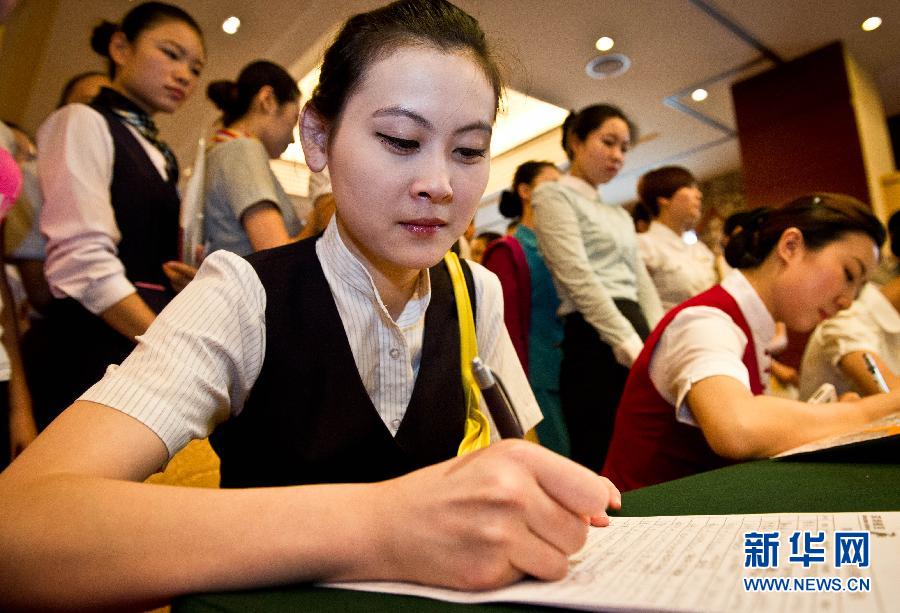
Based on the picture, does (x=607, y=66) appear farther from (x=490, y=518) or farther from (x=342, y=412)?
(x=490, y=518)

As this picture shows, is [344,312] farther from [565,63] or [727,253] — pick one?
[565,63]

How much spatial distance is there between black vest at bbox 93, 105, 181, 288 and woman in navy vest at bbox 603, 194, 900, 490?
1.12 m

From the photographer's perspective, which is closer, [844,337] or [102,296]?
[102,296]

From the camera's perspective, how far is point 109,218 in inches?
47.9

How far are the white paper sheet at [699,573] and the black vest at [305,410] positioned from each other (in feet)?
1.03

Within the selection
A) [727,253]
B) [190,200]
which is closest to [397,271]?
[190,200]

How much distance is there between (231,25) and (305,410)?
11.0 ft

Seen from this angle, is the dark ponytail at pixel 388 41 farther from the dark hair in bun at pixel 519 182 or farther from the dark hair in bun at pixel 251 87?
the dark hair in bun at pixel 519 182

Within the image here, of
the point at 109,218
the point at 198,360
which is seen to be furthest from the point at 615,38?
the point at 198,360

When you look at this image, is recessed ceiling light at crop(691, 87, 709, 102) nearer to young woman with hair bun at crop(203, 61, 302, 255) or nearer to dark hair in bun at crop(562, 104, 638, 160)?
dark hair in bun at crop(562, 104, 638, 160)

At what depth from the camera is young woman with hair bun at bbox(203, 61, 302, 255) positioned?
135 cm

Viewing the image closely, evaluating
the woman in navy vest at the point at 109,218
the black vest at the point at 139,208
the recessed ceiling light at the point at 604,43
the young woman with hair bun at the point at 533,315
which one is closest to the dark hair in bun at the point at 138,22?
the woman in navy vest at the point at 109,218

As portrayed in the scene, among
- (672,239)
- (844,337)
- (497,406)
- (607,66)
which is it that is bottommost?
(497,406)

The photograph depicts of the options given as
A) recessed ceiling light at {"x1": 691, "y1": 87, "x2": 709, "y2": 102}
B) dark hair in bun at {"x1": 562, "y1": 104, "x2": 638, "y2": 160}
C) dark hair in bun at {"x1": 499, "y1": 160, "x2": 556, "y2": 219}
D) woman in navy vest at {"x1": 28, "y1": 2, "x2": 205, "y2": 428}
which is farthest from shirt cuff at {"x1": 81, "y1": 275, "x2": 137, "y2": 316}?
recessed ceiling light at {"x1": 691, "y1": 87, "x2": 709, "y2": 102}
